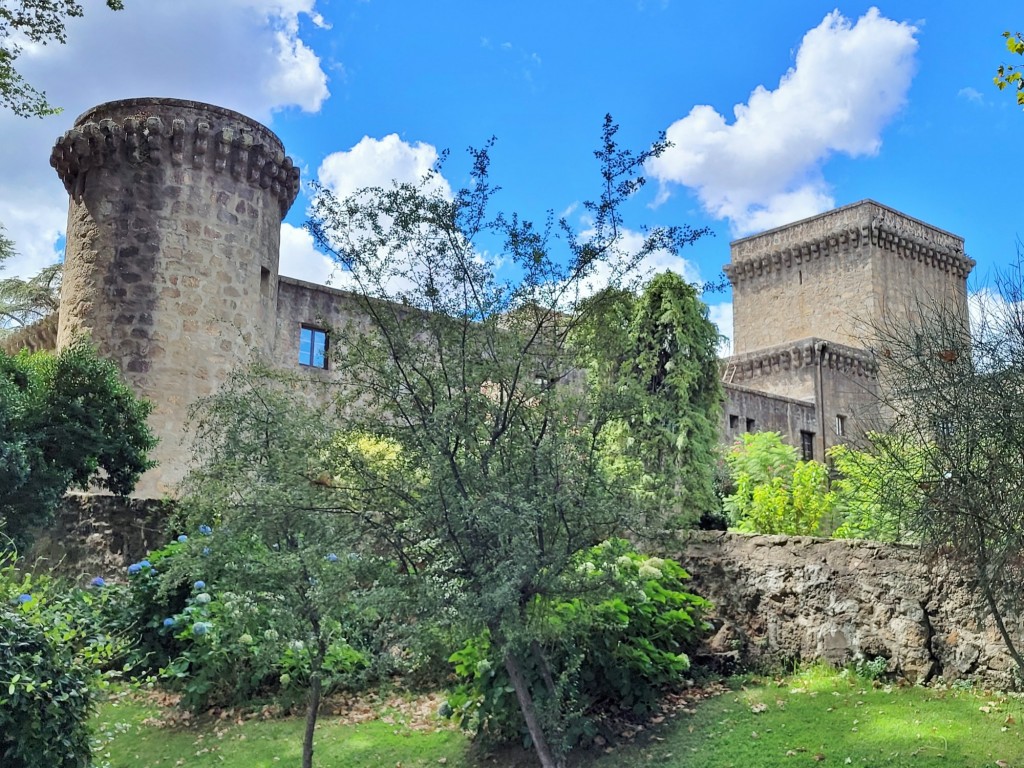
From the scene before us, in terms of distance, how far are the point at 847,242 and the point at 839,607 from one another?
35.6 metres

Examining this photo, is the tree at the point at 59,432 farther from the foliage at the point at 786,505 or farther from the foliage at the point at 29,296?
the foliage at the point at 29,296

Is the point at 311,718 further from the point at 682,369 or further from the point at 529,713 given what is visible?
the point at 682,369

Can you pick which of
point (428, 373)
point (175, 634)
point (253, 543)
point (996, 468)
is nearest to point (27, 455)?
point (175, 634)

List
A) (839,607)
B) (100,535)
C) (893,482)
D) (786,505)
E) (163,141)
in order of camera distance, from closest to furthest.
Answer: (893,482)
(839,607)
(100,535)
(786,505)
(163,141)

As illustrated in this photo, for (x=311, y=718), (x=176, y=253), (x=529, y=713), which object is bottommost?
(x=311, y=718)

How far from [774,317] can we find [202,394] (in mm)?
32370

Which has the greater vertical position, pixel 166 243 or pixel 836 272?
pixel 836 272

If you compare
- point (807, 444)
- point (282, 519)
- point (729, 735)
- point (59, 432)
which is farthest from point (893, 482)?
point (807, 444)

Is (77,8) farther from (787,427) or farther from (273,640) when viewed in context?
(787,427)

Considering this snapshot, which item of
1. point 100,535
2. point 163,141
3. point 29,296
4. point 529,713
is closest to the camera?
point 529,713

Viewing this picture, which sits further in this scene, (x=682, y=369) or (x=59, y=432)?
(x=682, y=369)

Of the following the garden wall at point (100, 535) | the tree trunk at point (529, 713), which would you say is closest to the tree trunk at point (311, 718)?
the tree trunk at point (529, 713)

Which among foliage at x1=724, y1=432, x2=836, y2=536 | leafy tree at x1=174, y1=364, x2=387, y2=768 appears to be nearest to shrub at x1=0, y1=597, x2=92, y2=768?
leafy tree at x1=174, y1=364, x2=387, y2=768

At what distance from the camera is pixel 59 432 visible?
537 inches
